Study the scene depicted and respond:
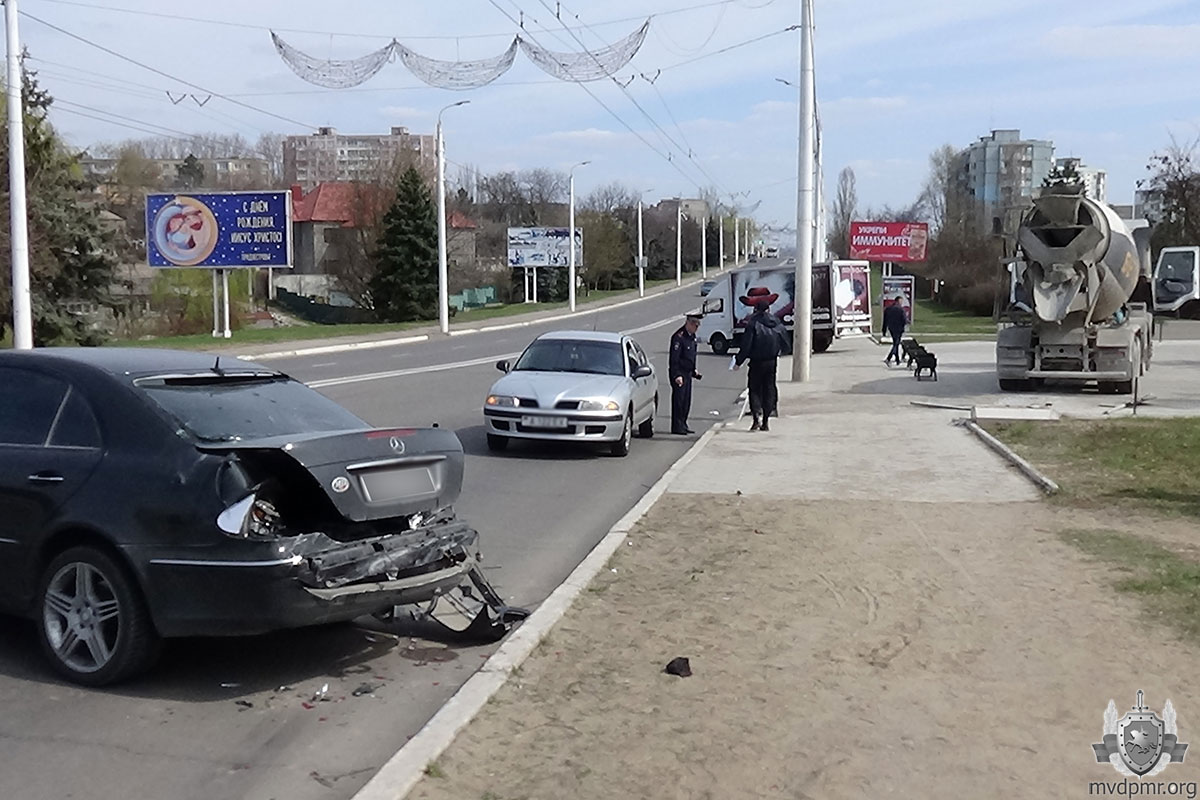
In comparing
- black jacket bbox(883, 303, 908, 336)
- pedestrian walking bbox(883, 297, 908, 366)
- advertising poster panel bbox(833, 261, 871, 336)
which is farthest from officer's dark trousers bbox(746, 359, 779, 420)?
advertising poster panel bbox(833, 261, 871, 336)

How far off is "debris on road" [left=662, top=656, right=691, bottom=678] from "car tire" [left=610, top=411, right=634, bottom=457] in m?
8.78

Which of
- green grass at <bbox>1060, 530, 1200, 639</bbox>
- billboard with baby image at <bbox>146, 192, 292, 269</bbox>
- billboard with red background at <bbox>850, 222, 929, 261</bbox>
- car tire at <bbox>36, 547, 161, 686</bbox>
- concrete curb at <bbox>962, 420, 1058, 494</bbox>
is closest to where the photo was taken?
car tire at <bbox>36, 547, 161, 686</bbox>

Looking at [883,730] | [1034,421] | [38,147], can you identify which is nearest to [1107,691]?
[883,730]

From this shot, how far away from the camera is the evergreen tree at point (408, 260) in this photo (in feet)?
213

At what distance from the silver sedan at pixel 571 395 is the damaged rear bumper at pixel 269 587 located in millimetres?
8640

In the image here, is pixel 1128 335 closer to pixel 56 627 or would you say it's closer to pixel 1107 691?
pixel 1107 691

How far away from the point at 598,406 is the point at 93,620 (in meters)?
9.16

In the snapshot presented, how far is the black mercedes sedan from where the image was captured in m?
5.80

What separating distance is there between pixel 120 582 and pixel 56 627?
0.54 meters

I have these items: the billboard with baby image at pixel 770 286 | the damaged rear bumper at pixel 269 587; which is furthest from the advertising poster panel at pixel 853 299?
the damaged rear bumper at pixel 269 587

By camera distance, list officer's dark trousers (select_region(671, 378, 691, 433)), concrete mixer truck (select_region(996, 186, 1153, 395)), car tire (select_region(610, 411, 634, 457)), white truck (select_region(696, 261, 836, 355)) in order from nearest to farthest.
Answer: car tire (select_region(610, 411, 634, 457)) → officer's dark trousers (select_region(671, 378, 691, 433)) → concrete mixer truck (select_region(996, 186, 1153, 395)) → white truck (select_region(696, 261, 836, 355))

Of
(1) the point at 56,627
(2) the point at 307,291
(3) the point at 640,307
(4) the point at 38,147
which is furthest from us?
(2) the point at 307,291

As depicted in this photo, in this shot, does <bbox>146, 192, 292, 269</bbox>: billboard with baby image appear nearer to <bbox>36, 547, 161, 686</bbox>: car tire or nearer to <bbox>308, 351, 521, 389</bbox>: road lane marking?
<bbox>308, 351, 521, 389</bbox>: road lane marking

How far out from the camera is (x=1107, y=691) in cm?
590
